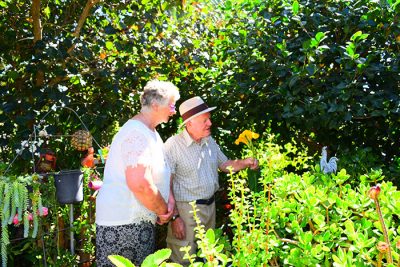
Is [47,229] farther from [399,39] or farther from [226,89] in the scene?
[399,39]

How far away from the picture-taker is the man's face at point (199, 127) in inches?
122

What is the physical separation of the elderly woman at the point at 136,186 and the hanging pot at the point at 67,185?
0.64 meters

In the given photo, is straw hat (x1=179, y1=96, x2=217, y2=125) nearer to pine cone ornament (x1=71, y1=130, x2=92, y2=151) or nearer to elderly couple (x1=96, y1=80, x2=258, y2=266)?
elderly couple (x1=96, y1=80, x2=258, y2=266)

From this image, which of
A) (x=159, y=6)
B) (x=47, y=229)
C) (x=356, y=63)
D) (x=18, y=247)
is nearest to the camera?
(x=356, y=63)

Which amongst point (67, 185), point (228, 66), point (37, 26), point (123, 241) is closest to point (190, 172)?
point (123, 241)

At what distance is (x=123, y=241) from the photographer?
→ 2.58 metres

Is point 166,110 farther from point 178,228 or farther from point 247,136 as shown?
point 178,228

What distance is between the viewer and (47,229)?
3602 millimetres

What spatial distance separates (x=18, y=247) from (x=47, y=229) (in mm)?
506

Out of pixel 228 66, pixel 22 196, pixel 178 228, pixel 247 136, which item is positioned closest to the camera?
pixel 22 196

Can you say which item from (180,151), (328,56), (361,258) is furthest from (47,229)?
(361,258)

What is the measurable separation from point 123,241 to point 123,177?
1.18ft

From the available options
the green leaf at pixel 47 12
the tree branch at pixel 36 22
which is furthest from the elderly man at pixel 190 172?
the green leaf at pixel 47 12

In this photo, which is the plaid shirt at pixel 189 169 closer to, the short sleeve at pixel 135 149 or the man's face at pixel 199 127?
the man's face at pixel 199 127
